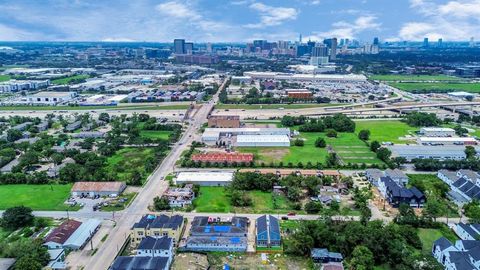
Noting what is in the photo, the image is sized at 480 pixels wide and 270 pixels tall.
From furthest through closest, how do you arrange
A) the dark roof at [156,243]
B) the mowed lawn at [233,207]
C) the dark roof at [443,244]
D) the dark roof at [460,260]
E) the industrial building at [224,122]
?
1. the industrial building at [224,122]
2. the mowed lawn at [233,207]
3. the dark roof at [156,243]
4. the dark roof at [443,244]
5. the dark roof at [460,260]

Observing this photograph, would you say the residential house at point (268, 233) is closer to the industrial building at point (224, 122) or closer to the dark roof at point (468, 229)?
the dark roof at point (468, 229)

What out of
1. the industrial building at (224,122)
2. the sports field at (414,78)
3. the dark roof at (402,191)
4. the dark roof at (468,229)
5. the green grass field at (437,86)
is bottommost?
the dark roof at (468,229)

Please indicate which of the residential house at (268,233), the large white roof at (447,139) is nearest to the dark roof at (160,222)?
the residential house at (268,233)

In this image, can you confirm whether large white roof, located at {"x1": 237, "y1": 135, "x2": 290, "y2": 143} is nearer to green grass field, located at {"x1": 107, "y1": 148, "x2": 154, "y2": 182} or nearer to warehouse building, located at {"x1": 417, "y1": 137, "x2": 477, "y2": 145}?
green grass field, located at {"x1": 107, "y1": 148, "x2": 154, "y2": 182}

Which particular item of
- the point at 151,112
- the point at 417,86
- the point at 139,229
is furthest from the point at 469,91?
the point at 139,229

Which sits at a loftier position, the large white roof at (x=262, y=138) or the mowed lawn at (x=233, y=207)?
the large white roof at (x=262, y=138)

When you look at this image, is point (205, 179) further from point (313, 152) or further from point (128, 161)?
point (313, 152)

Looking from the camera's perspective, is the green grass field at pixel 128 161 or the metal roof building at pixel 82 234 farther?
the green grass field at pixel 128 161

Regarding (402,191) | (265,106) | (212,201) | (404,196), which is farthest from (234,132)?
(404,196)
